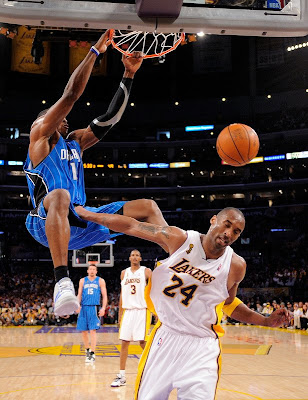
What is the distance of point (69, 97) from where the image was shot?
421 centimetres

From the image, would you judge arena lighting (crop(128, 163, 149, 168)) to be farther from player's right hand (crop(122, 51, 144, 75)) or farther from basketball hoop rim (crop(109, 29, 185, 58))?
basketball hoop rim (crop(109, 29, 185, 58))

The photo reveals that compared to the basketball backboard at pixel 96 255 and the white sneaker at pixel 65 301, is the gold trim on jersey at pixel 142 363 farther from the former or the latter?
the basketball backboard at pixel 96 255

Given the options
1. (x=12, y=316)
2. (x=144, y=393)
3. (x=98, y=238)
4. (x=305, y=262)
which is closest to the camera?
(x=144, y=393)

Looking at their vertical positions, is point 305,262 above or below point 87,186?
below

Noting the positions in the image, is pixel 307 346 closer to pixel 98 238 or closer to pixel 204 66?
pixel 98 238

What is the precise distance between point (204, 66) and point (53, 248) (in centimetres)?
3464

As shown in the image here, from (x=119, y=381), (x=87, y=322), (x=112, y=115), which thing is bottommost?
(x=119, y=381)

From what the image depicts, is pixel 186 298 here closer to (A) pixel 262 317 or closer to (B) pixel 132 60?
(A) pixel 262 317

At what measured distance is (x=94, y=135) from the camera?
5.36m

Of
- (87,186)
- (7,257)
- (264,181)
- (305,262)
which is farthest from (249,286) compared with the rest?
(7,257)

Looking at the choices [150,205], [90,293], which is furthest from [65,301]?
[90,293]

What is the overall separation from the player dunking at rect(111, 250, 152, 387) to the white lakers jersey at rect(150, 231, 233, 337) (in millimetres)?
4467

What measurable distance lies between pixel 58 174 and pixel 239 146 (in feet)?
7.20

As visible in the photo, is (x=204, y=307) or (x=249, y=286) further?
(x=249, y=286)
